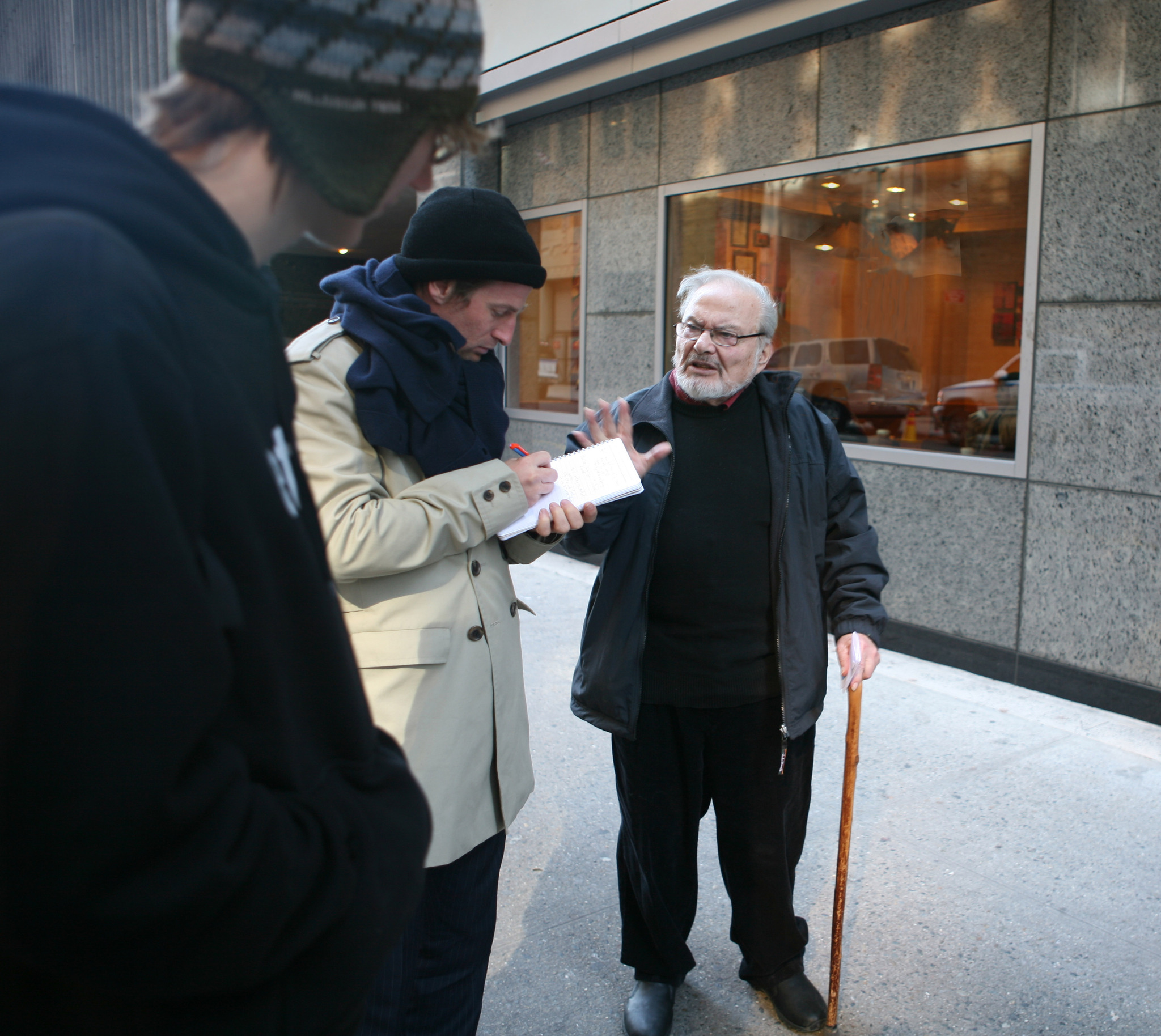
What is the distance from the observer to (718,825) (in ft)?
8.92

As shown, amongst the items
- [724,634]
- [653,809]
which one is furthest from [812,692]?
[653,809]

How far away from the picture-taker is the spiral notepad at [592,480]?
2133 mm

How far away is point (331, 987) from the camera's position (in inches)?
33.4

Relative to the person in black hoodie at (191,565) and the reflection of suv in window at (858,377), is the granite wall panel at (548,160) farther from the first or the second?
the person in black hoodie at (191,565)

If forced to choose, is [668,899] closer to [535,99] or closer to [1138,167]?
[1138,167]

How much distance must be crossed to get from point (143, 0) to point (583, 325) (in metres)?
7.03

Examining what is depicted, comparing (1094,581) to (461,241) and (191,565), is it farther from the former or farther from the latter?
(191,565)

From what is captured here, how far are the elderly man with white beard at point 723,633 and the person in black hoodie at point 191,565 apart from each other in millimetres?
1680

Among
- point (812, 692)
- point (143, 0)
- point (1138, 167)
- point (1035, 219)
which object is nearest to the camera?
point (143, 0)

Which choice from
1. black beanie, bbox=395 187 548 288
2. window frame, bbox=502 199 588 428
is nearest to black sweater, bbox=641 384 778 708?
black beanie, bbox=395 187 548 288

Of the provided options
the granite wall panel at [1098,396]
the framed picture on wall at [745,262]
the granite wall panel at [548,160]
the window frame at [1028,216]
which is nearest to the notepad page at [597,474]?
the window frame at [1028,216]

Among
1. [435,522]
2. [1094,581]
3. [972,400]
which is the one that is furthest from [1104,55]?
[435,522]

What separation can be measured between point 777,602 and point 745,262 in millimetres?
4769

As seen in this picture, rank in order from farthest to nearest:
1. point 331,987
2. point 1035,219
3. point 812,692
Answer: point 1035,219 < point 812,692 < point 331,987
